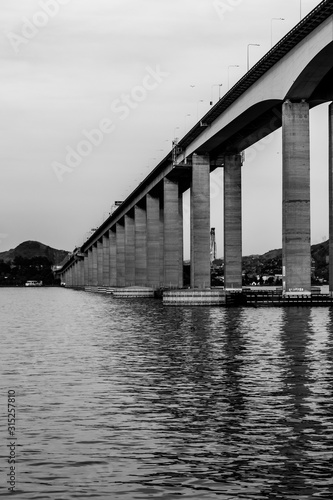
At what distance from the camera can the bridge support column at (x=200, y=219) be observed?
110 m

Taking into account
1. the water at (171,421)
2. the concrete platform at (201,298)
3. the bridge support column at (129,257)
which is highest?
the bridge support column at (129,257)

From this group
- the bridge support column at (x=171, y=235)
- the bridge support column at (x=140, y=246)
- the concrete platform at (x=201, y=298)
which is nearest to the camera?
the concrete platform at (x=201, y=298)

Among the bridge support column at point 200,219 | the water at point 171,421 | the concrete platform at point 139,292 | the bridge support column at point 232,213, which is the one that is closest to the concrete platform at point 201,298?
the bridge support column at point 232,213

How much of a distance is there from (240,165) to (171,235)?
2304cm

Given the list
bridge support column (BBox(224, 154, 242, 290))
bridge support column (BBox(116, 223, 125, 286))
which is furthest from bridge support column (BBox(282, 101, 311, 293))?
bridge support column (BBox(116, 223, 125, 286))

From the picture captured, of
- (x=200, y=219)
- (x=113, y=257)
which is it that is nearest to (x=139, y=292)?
(x=200, y=219)

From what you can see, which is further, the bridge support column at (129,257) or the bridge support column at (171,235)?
the bridge support column at (129,257)

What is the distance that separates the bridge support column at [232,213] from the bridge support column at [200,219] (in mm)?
2404

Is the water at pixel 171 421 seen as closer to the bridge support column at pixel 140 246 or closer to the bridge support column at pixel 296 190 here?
the bridge support column at pixel 296 190

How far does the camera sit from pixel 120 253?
181625 millimetres

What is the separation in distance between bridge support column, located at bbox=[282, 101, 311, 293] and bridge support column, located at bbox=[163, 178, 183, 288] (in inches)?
2116

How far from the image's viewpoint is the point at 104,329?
52.9 metres

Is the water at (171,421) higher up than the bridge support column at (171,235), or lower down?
lower down

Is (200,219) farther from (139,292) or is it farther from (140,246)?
(140,246)
